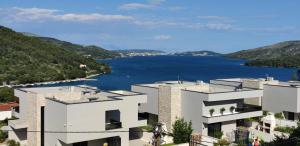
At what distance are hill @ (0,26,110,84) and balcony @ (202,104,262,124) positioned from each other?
258 ft

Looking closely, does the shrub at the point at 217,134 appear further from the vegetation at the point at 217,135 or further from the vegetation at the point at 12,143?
the vegetation at the point at 12,143

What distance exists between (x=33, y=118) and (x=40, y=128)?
0.88 metres

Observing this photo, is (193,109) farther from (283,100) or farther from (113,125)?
(283,100)

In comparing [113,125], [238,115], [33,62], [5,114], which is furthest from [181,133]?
[33,62]

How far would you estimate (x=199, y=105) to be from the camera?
33125 millimetres

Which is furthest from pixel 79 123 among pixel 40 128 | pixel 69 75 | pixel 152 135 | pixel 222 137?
pixel 69 75

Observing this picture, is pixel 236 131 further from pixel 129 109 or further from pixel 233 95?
pixel 129 109

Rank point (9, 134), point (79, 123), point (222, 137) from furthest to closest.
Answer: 1. point (222, 137)
2. point (9, 134)
3. point (79, 123)

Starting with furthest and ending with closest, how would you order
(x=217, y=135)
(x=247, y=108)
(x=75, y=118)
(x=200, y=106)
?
(x=247, y=108) → (x=217, y=135) → (x=200, y=106) → (x=75, y=118)

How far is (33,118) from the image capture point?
28.6 meters

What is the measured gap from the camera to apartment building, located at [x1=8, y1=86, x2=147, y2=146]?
25750 millimetres

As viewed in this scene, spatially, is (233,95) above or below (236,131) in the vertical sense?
above

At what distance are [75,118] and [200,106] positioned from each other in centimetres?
1170

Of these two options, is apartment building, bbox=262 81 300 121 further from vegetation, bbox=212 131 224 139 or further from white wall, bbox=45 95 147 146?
white wall, bbox=45 95 147 146
